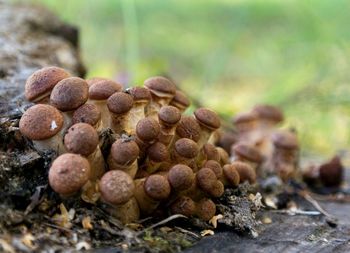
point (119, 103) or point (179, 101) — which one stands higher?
point (119, 103)

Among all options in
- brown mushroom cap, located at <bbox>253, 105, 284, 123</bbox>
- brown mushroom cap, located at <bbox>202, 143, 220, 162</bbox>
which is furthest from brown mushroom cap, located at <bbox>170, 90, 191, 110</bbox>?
brown mushroom cap, located at <bbox>253, 105, 284, 123</bbox>

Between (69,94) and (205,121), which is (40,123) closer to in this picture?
(69,94)

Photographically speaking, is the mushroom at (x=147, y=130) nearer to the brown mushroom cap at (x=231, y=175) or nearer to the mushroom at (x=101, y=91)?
the mushroom at (x=101, y=91)

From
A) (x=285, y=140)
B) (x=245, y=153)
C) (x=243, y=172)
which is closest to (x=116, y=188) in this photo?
(x=243, y=172)

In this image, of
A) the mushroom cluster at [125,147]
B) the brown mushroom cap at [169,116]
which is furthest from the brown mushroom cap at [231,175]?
the brown mushroom cap at [169,116]

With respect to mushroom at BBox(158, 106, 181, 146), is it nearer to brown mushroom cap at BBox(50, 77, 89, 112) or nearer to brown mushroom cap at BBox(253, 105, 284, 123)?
brown mushroom cap at BBox(50, 77, 89, 112)

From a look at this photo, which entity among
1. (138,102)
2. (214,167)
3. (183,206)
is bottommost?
(183,206)
